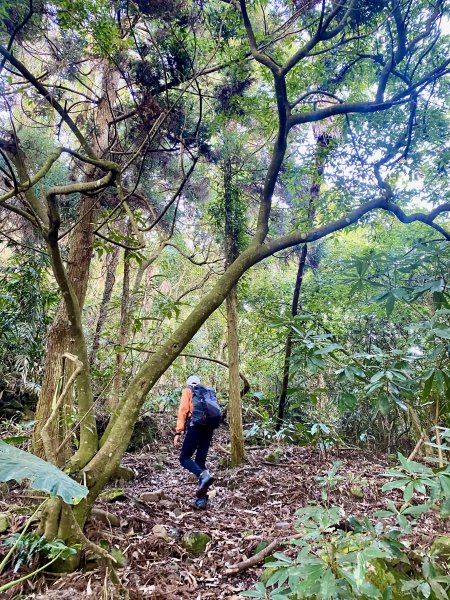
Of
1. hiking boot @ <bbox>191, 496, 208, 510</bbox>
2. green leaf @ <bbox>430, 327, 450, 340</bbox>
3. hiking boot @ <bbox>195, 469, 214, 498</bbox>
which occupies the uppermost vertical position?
green leaf @ <bbox>430, 327, 450, 340</bbox>

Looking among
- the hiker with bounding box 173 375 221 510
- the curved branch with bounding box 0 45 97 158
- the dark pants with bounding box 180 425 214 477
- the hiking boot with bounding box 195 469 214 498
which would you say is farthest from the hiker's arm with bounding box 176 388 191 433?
the curved branch with bounding box 0 45 97 158

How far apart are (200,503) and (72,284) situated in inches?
120

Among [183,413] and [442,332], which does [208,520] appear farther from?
[442,332]

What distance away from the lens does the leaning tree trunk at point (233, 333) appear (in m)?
5.60

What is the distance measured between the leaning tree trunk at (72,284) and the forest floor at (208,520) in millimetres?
783

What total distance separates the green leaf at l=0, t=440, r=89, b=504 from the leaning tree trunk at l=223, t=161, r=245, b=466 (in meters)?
4.11

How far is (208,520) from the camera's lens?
3.87 metres

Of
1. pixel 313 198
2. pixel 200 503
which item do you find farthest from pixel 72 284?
pixel 313 198

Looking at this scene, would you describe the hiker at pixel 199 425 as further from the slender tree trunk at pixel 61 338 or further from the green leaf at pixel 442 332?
the green leaf at pixel 442 332

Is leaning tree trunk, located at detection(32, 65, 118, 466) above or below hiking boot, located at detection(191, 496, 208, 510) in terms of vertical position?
above

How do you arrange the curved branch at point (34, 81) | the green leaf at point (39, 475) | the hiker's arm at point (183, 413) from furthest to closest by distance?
the hiker's arm at point (183, 413)
the curved branch at point (34, 81)
the green leaf at point (39, 475)

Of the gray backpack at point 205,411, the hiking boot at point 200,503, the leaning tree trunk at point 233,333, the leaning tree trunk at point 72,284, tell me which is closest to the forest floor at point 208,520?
the hiking boot at point 200,503

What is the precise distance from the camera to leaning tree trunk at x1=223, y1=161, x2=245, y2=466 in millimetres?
5602

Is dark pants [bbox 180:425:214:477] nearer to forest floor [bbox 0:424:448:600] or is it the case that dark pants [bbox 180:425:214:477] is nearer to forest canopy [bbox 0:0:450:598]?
forest floor [bbox 0:424:448:600]
